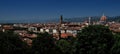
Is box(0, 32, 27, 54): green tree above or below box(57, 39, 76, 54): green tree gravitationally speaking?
above

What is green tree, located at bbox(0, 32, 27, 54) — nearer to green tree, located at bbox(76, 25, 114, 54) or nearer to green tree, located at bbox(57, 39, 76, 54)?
green tree, located at bbox(57, 39, 76, 54)

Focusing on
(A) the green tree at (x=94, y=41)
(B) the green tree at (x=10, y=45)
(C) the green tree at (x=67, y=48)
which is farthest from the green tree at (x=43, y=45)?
(A) the green tree at (x=94, y=41)

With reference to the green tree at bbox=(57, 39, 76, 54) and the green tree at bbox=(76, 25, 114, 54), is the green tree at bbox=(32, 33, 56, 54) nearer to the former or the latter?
the green tree at bbox=(57, 39, 76, 54)

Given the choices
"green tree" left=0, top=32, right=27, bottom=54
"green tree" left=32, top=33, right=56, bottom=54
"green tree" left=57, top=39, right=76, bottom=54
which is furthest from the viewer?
"green tree" left=57, top=39, right=76, bottom=54

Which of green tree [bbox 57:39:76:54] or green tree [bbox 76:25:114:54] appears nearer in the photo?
green tree [bbox 76:25:114:54]

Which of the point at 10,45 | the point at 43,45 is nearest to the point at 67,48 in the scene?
the point at 43,45

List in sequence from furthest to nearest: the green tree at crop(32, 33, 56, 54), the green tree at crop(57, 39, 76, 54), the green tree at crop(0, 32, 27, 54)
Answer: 1. the green tree at crop(57, 39, 76, 54)
2. the green tree at crop(32, 33, 56, 54)
3. the green tree at crop(0, 32, 27, 54)

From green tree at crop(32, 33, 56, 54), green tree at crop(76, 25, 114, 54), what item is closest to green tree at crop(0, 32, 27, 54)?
green tree at crop(32, 33, 56, 54)
